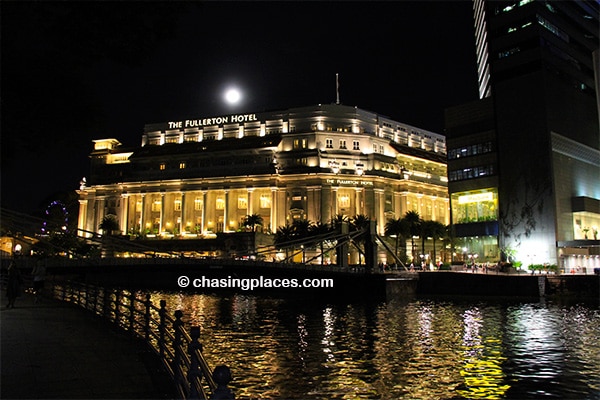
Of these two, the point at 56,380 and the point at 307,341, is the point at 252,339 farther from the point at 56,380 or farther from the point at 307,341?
the point at 56,380

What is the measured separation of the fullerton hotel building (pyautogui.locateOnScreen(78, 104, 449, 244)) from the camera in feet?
424

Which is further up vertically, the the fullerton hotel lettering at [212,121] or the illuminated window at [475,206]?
the the fullerton hotel lettering at [212,121]

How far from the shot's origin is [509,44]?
97188 mm

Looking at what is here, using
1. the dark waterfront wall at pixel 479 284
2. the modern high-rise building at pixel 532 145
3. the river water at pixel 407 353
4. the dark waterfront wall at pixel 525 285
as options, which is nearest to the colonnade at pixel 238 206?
the modern high-rise building at pixel 532 145

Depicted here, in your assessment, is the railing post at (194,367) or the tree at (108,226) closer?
the railing post at (194,367)

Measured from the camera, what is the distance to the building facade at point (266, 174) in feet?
424

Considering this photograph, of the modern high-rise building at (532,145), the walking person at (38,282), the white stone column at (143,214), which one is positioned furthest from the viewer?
the white stone column at (143,214)

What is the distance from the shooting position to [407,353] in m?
25.5

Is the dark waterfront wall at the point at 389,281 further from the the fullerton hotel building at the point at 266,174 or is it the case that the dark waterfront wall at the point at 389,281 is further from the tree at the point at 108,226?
the tree at the point at 108,226

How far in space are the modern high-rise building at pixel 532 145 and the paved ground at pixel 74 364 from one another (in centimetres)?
8347

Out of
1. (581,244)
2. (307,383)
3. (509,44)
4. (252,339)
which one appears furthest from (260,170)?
(307,383)

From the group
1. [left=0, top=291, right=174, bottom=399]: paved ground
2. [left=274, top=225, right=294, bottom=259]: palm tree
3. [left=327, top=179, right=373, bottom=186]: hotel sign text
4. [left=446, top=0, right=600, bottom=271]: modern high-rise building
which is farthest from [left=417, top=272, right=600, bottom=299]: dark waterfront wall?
[left=327, top=179, right=373, bottom=186]: hotel sign text

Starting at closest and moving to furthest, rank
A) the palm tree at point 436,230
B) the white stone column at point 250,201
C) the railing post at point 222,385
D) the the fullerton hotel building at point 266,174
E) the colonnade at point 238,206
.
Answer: the railing post at point 222,385, the palm tree at point 436,230, the colonnade at point 238,206, the the fullerton hotel building at point 266,174, the white stone column at point 250,201

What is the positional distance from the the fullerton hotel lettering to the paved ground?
122m
